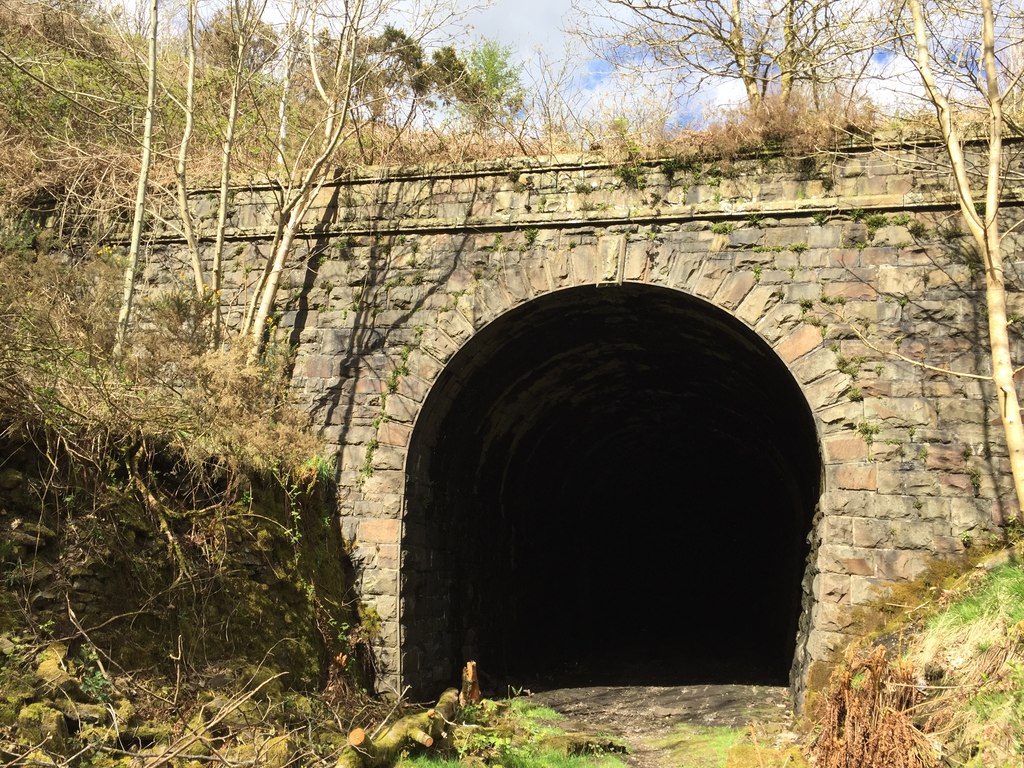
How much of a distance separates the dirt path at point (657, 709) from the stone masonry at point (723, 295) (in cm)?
101

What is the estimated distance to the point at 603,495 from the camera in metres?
16.3

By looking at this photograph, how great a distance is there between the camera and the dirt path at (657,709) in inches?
319

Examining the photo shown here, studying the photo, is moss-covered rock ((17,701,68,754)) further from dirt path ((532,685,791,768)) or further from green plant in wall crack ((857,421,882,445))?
green plant in wall crack ((857,421,882,445))

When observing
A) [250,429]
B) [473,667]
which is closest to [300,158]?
[250,429]

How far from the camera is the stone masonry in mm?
7785

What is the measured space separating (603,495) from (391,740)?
1018 centimetres

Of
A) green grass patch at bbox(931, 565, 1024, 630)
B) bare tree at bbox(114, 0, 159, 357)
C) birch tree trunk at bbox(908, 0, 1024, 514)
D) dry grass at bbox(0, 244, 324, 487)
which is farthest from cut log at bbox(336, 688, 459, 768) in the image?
birch tree trunk at bbox(908, 0, 1024, 514)

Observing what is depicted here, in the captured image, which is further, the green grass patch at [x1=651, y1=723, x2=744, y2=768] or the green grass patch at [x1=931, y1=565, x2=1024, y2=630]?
the green grass patch at [x1=651, y1=723, x2=744, y2=768]

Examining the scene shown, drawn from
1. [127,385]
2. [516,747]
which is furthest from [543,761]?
[127,385]

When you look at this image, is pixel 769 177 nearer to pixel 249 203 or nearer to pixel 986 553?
pixel 986 553

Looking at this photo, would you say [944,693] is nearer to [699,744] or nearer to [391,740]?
[699,744]

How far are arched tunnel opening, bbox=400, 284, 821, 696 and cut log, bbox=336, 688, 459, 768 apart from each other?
1581 mm

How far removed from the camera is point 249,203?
33.2 feet

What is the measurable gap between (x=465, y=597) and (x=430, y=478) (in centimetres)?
165
